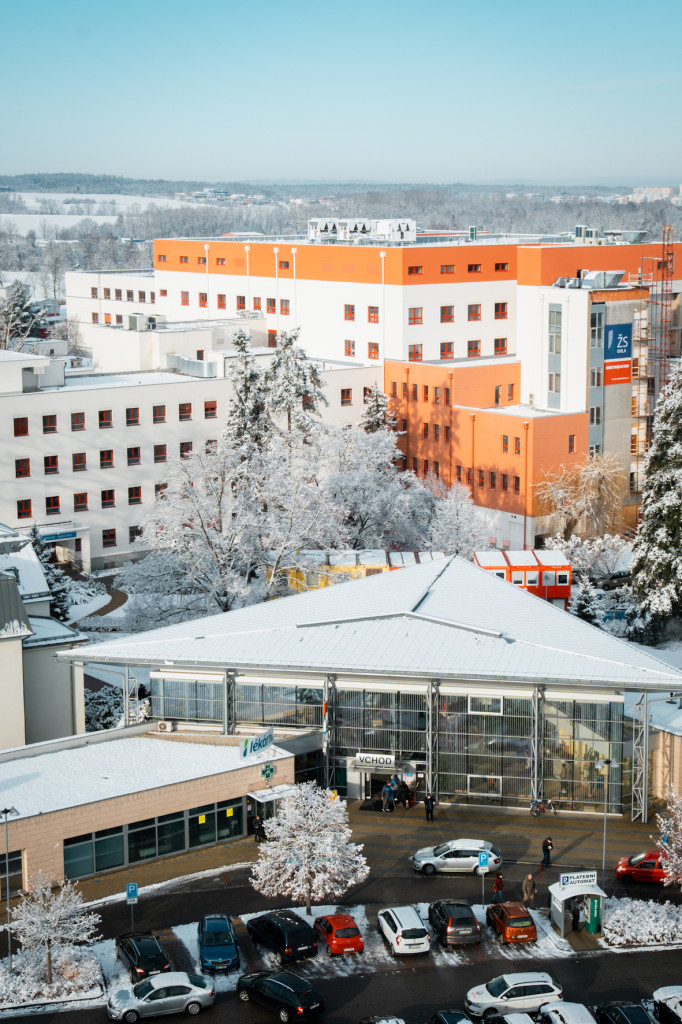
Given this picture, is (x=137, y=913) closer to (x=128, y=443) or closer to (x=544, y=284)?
(x=128, y=443)

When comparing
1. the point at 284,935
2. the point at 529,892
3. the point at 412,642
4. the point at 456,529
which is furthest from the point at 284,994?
the point at 456,529

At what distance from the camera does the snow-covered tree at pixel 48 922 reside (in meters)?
27.0

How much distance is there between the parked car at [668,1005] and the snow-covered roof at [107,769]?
13.0 meters

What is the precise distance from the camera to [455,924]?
29.3 metres

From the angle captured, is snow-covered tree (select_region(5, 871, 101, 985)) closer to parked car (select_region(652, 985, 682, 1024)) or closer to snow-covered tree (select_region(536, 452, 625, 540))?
parked car (select_region(652, 985, 682, 1024))

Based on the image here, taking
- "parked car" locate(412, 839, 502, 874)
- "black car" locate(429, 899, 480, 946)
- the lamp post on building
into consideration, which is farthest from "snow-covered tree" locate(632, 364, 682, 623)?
the lamp post on building

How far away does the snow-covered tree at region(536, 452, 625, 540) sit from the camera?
66250 millimetres

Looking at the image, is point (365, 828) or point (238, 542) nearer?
point (365, 828)

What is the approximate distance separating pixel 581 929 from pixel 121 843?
40.2 feet

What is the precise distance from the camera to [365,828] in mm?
35688

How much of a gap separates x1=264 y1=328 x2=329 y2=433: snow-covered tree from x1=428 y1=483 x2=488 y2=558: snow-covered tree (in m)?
8.18

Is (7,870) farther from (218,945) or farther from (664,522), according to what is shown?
(664,522)

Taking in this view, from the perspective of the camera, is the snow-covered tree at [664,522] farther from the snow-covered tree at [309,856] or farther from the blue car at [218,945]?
the blue car at [218,945]

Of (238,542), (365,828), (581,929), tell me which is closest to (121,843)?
(365,828)
